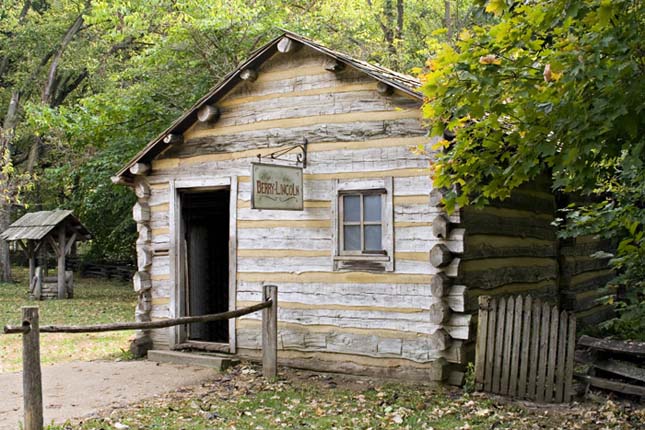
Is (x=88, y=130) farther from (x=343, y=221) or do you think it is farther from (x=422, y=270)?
(x=422, y=270)

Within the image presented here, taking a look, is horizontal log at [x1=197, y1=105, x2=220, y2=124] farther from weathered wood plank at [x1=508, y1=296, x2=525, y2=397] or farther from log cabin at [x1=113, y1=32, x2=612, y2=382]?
weathered wood plank at [x1=508, y1=296, x2=525, y2=397]

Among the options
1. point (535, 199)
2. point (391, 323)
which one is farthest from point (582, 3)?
point (535, 199)

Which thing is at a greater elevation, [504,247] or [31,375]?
[504,247]

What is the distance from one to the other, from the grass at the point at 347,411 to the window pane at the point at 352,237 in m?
1.88

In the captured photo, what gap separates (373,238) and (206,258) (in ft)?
14.0

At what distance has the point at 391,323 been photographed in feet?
31.2

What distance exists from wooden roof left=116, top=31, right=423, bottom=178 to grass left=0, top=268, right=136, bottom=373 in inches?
142

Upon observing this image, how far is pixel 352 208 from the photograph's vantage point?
10.0 metres

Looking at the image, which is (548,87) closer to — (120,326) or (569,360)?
(569,360)

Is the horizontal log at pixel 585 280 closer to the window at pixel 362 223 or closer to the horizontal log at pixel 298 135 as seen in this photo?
the window at pixel 362 223

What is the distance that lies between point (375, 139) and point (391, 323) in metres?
2.53

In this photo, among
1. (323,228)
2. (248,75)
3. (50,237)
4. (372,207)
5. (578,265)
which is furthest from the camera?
(50,237)

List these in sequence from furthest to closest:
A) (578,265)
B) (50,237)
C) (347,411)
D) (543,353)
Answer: (50,237) < (578,265) < (543,353) < (347,411)

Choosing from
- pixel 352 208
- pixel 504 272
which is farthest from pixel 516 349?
pixel 352 208
